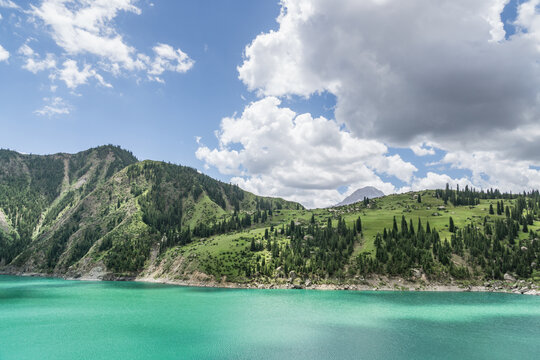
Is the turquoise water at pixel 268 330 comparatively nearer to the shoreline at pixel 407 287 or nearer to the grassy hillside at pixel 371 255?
the shoreline at pixel 407 287

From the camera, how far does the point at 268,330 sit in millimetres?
54469

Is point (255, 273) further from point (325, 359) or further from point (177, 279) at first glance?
point (325, 359)

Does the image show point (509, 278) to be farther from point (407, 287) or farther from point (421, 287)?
point (407, 287)

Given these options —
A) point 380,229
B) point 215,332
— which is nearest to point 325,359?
point 215,332

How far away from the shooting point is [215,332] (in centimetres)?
5256

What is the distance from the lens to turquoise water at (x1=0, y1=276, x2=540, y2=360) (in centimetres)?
4216

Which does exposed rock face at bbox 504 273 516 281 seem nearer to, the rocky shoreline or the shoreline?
the shoreline

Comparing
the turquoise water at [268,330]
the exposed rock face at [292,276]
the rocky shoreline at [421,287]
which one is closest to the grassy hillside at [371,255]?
the exposed rock face at [292,276]

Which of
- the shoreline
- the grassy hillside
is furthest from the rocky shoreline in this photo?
the grassy hillside

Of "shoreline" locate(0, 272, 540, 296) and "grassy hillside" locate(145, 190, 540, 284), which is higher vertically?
"grassy hillside" locate(145, 190, 540, 284)

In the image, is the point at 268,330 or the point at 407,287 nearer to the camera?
the point at 268,330

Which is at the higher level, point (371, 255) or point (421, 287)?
point (371, 255)

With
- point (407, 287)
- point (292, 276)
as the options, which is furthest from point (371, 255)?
point (292, 276)

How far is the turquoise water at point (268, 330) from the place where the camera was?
42156 millimetres
